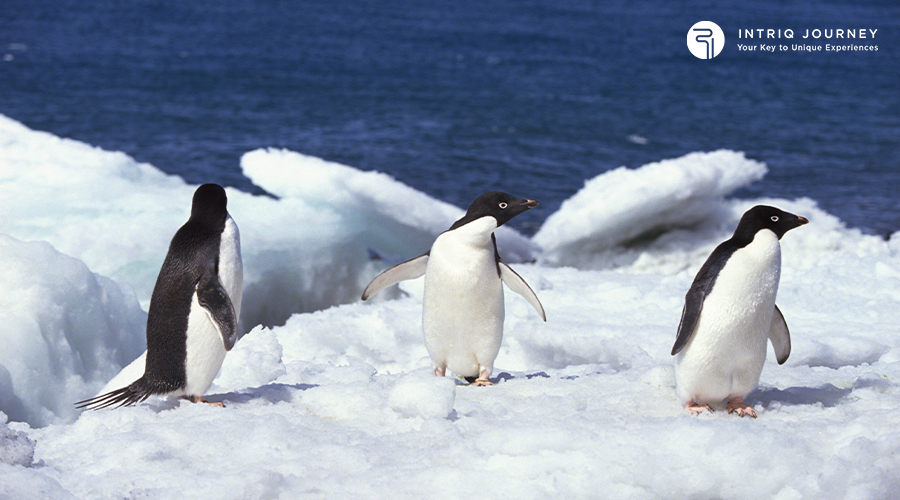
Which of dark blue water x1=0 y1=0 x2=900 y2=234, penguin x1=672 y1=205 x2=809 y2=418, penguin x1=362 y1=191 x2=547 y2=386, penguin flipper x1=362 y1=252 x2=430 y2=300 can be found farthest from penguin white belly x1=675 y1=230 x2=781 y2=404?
Answer: dark blue water x1=0 y1=0 x2=900 y2=234

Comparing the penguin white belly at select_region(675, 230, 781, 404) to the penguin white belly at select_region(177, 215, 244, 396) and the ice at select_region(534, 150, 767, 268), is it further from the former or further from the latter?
the ice at select_region(534, 150, 767, 268)

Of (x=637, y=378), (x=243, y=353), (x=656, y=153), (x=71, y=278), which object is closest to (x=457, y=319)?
(x=637, y=378)

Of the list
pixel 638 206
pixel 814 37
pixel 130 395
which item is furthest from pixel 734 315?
pixel 814 37

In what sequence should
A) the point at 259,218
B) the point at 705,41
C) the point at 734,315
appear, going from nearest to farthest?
the point at 734,315 → the point at 259,218 → the point at 705,41

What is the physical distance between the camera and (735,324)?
8.56 ft

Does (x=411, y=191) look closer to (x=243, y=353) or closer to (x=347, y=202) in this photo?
(x=347, y=202)

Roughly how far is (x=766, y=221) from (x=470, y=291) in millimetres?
→ 1136

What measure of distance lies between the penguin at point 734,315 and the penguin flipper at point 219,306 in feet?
4.62

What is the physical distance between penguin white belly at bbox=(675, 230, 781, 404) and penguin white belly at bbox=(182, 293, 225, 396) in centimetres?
154

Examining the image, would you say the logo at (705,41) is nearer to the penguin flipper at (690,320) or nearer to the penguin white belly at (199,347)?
the penguin flipper at (690,320)

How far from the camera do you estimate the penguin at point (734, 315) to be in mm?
2604

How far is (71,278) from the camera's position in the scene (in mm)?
3891

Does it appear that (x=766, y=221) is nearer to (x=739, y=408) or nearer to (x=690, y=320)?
(x=690, y=320)

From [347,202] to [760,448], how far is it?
4.78 meters
